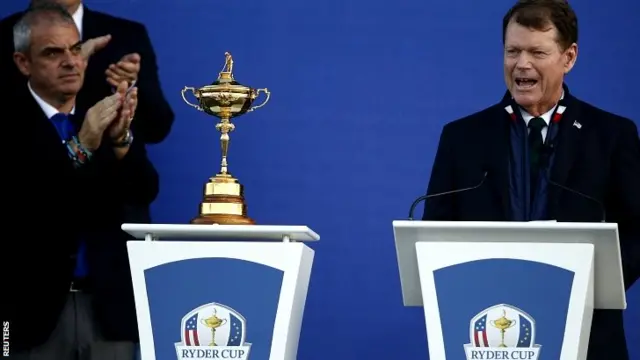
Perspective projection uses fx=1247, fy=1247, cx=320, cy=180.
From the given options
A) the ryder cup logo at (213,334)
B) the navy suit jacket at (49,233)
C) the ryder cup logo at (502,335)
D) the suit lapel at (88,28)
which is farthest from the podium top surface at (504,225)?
the suit lapel at (88,28)

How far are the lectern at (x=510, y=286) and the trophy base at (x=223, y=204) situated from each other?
65 cm

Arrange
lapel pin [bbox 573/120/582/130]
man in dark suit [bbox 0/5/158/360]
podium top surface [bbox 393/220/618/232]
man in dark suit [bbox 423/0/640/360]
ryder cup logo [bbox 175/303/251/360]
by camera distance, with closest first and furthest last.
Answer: podium top surface [bbox 393/220/618/232], ryder cup logo [bbox 175/303/251/360], man in dark suit [bbox 423/0/640/360], lapel pin [bbox 573/120/582/130], man in dark suit [bbox 0/5/158/360]

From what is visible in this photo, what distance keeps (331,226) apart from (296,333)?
4.12ft

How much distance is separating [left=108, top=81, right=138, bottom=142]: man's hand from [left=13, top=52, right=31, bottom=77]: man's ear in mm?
351

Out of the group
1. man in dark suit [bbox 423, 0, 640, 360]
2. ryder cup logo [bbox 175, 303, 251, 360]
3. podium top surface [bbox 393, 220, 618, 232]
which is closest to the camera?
podium top surface [bbox 393, 220, 618, 232]

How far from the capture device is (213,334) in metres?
3.40

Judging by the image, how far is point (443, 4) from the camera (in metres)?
4.89

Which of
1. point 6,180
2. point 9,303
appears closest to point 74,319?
point 9,303

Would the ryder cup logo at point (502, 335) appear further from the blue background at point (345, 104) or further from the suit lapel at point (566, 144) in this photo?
the blue background at point (345, 104)

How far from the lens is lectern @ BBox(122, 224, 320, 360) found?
3406mm

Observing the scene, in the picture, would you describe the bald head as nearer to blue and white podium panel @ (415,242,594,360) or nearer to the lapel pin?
the lapel pin

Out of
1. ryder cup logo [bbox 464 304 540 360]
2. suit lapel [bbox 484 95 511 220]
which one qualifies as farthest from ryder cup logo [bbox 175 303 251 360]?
suit lapel [bbox 484 95 511 220]

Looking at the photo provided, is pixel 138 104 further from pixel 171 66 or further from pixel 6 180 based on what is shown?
pixel 6 180

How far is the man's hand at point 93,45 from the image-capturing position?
488 cm
